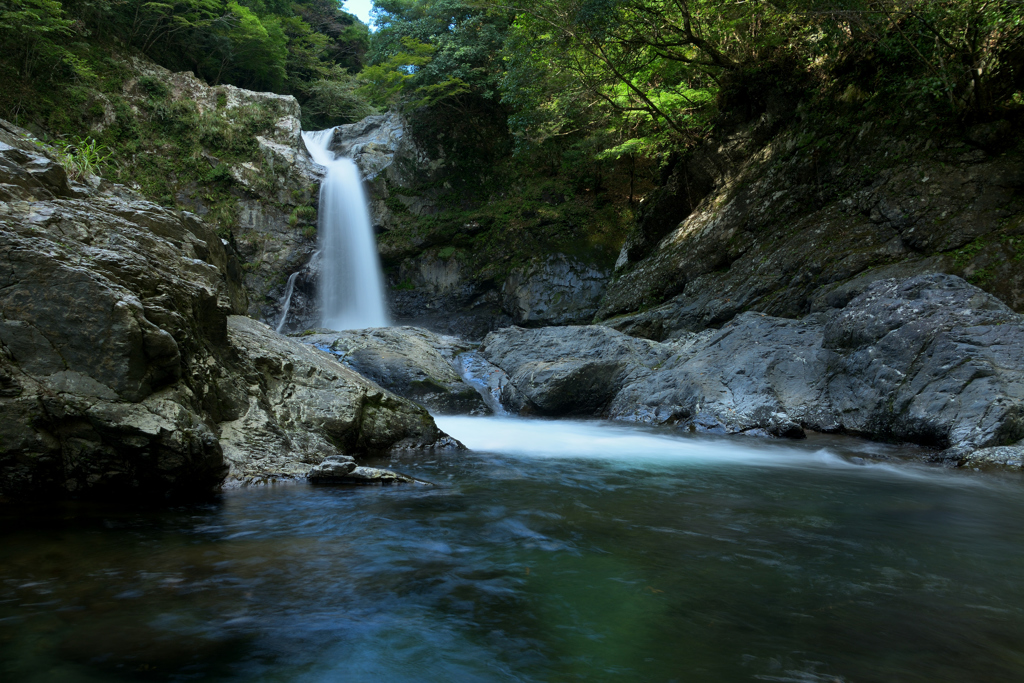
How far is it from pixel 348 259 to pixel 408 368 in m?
9.64

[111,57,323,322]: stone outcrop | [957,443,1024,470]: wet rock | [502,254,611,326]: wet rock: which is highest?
[111,57,323,322]: stone outcrop

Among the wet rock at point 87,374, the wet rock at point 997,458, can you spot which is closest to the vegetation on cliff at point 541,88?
the wet rock at point 997,458

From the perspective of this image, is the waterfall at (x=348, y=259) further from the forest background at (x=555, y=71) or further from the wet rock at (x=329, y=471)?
the wet rock at (x=329, y=471)

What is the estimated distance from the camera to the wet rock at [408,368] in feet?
30.3

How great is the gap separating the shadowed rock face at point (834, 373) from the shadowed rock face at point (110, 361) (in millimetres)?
5002

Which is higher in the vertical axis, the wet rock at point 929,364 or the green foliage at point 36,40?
the green foliage at point 36,40

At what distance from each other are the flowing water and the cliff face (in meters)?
5.17

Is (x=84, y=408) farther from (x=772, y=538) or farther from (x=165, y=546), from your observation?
(x=772, y=538)

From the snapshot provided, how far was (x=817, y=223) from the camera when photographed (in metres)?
10.4

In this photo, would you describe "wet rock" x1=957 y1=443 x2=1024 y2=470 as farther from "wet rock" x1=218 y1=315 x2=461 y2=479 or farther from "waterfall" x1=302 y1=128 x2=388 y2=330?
"waterfall" x1=302 y1=128 x2=388 y2=330

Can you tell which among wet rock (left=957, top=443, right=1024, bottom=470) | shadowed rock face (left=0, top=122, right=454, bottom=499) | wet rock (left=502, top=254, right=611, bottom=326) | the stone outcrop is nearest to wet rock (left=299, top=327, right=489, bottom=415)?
shadowed rock face (left=0, top=122, right=454, bottom=499)

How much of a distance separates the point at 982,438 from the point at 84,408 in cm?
738

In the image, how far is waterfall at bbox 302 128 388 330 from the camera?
17359mm

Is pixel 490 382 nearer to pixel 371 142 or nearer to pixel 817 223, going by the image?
pixel 817 223
